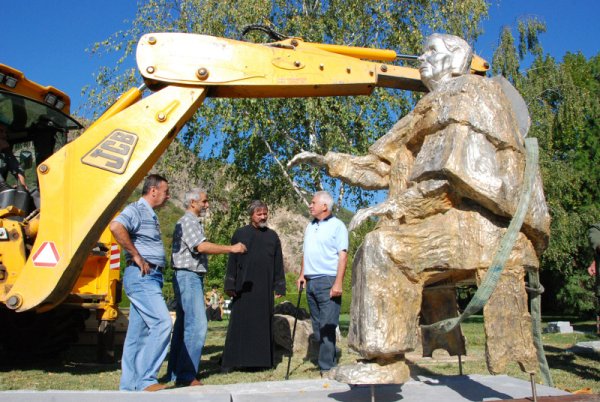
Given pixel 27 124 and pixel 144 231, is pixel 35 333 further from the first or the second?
pixel 144 231

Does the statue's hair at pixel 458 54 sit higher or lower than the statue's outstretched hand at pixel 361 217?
higher

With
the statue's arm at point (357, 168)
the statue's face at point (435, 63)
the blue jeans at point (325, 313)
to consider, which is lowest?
the blue jeans at point (325, 313)

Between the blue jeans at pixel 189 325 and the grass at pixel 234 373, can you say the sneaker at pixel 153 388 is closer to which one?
the blue jeans at pixel 189 325

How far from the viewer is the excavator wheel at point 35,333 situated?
6367mm

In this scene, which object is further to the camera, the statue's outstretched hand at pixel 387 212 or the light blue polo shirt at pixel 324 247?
the light blue polo shirt at pixel 324 247

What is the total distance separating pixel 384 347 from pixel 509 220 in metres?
1.00

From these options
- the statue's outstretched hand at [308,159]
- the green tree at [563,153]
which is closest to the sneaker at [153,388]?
the statue's outstretched hand at [308,159]

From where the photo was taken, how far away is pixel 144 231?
457cm

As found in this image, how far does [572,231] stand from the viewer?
51.6 ft

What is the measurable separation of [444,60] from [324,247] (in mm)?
2387

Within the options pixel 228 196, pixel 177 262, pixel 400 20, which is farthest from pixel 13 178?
pixel 400 20

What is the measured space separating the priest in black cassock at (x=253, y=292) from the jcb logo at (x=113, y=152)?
2.05 m

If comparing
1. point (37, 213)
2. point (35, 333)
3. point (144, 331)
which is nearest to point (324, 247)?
point (144, 331)

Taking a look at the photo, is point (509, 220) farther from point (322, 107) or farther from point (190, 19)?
point (190, 19)
